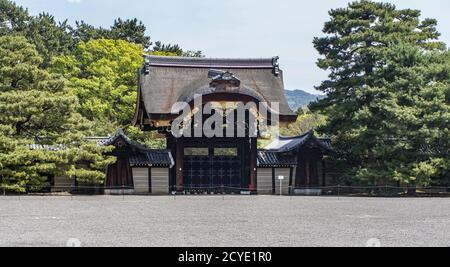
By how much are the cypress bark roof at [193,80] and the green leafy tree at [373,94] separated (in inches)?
108

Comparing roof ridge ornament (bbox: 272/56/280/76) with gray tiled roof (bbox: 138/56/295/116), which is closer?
gray tiled roof (bbox: 138/56/295/116)

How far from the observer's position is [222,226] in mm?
14516

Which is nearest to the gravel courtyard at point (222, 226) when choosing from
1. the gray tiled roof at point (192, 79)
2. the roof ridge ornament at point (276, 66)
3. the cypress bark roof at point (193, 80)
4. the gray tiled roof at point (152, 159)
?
the gray tiled roof at point (152, 159)

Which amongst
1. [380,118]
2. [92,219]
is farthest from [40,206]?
[380,118]

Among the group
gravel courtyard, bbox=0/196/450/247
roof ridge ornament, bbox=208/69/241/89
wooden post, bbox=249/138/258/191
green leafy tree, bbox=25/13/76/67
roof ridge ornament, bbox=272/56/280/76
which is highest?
green leafy tree, bbox=25/13/76/67

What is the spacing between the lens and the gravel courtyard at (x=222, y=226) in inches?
459

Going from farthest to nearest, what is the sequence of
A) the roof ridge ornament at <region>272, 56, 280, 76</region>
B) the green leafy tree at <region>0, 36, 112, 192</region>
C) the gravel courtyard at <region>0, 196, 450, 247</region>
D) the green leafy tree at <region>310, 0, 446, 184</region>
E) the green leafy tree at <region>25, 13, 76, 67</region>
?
1. the green leafy tree at <region>25, 13, 76, 67</region>
2. the roof ridge ornament at <region>272, 56, 280, 76</region>
3. the green leafy tree at <region>310, 0, 446, 184</region>
4. the green leafy tree at <region>0, 36, 112, 192</region>
5. the gravel courtyard at <region>0, 196, 450, 247</region>

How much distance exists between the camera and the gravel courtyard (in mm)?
11664

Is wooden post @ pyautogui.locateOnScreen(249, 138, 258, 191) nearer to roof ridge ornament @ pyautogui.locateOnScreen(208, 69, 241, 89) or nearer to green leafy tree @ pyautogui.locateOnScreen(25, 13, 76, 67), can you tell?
roof ridge ornament @ pyautogui.locateOnScreen(208, 69, 241, 89)

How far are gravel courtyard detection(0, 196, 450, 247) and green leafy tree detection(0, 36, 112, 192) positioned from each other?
681 cm

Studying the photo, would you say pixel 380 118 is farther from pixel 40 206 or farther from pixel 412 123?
pixel 40 206

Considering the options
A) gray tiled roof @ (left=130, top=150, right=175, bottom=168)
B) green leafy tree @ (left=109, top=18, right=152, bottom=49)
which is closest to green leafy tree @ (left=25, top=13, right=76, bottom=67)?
green leafy tree @ (left=109, top=18, right=152, bottom=49)

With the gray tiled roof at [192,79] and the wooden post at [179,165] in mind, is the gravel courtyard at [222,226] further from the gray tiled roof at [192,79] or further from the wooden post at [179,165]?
the gray tiled roof at [192,79]

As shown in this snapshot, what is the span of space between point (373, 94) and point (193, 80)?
9338mm
